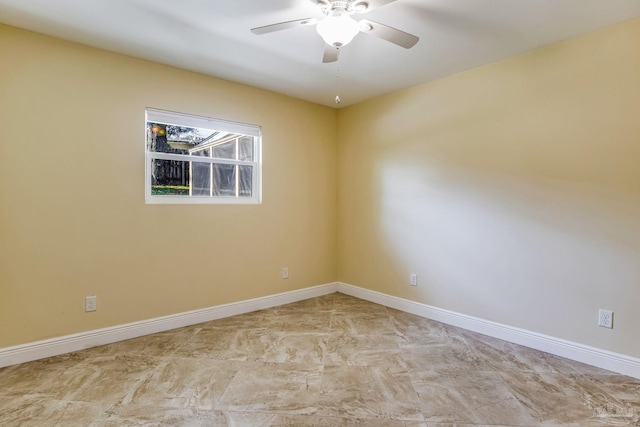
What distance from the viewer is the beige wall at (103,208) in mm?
2418

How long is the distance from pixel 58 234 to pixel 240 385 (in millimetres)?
1838

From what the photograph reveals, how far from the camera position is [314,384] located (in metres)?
2.17

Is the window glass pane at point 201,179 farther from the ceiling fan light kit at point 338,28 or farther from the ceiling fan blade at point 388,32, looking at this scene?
the ceiling fan blade at point 388,32

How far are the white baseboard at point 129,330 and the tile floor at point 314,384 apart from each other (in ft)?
0.27

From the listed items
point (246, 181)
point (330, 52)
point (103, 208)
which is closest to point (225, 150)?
point (246, 181)

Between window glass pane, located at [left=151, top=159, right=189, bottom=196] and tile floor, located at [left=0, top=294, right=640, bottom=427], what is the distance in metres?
1.31

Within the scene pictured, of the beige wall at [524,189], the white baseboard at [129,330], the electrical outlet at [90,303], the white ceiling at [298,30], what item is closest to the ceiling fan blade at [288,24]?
the white ceiling at [298,30]

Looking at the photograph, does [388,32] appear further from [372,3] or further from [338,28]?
[338,28]

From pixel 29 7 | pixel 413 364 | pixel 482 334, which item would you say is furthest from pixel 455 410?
pixel 29 7

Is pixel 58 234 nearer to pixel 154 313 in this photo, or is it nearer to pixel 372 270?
pixel 154 313

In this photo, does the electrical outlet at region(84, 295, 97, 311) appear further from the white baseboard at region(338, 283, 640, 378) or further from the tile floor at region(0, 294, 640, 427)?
→ the white baseboard at region(338, 283, 640, 378)

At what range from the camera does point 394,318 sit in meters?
3.42

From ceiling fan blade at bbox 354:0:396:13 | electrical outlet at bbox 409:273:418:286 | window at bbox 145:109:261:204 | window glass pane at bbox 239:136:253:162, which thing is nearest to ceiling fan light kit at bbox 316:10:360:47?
Result: ceiling fan blade at bbox 354:0:396:13

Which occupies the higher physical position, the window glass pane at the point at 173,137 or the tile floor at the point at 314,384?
the window glass pane at the point at 173,137
